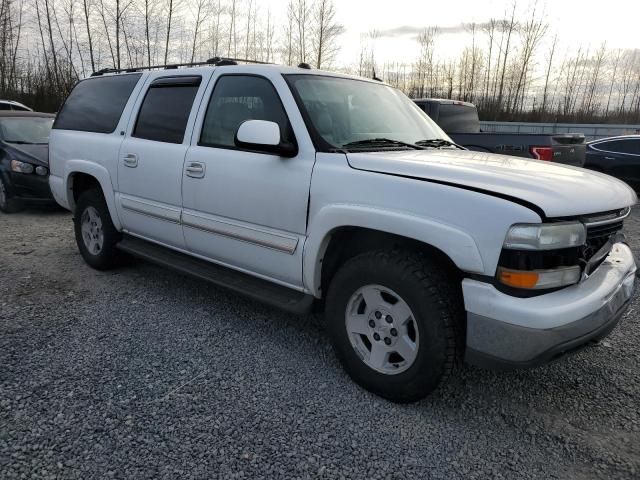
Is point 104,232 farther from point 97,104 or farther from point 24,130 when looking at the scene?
point 24,130

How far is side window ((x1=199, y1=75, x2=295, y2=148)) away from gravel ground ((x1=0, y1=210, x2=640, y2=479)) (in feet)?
4.65

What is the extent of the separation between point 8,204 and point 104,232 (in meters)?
3.92

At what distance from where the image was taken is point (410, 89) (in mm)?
26062

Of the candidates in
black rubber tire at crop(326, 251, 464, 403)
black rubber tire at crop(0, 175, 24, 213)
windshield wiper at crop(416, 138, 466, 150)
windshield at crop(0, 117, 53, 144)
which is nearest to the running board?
black rubber tire at crop(326, 251, 464, 403)

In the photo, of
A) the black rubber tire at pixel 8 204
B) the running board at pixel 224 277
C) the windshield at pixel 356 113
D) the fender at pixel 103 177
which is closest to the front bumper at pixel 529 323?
the running board at pixel 224 277

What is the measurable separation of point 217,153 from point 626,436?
9.65 feet

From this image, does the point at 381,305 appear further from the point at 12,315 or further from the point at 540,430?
the point at 12,315

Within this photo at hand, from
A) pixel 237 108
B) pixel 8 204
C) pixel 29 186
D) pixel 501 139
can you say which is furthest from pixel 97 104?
pixel 501 139

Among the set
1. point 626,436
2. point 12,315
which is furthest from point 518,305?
point 12,315

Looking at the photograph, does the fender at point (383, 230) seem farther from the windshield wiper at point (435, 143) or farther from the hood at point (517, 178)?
the windshield wiper at point (435, 143)

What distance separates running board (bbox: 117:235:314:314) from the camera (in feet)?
9.85

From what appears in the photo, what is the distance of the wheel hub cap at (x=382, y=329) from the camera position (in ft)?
8.38

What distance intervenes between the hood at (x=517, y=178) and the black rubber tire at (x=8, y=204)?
6.64 m

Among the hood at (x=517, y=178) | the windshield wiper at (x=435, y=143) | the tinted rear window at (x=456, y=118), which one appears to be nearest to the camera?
the hood at (x=517, y=178)
